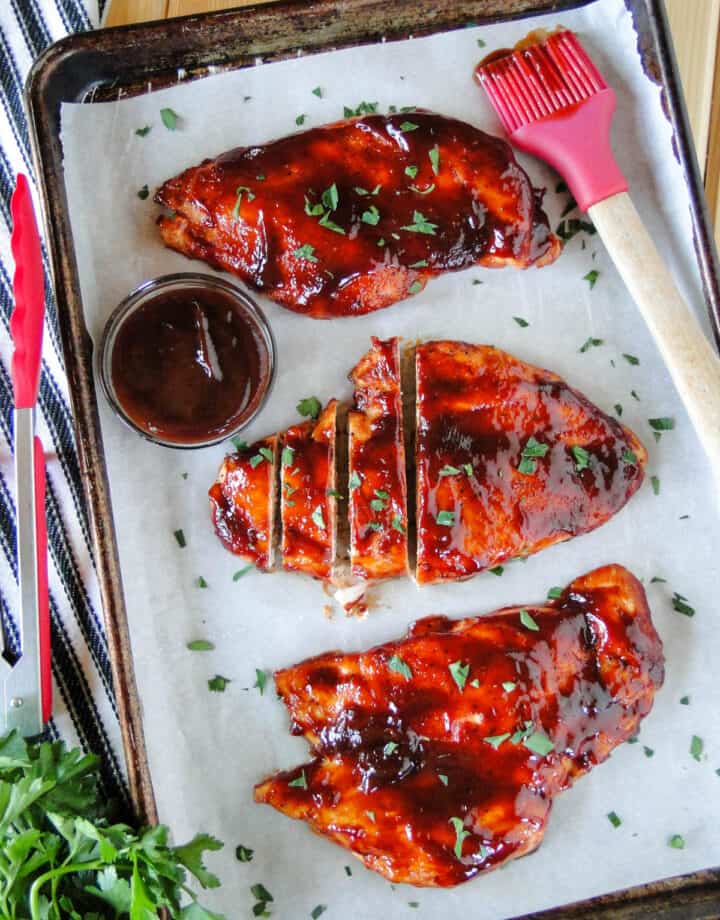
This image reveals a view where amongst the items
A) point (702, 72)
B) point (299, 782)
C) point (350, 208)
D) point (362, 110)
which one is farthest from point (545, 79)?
point (299, 782)

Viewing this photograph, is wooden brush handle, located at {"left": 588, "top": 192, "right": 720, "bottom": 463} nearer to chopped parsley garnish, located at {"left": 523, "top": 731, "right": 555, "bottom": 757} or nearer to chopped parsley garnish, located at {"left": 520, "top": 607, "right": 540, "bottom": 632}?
chopped parsley garnish, located at {"left": 520, "top": 607, "right": 540, "bottom": 632}

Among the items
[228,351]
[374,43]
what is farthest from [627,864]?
[374,43]

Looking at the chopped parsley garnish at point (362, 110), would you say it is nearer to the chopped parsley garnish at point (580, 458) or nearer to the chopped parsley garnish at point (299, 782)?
the chopped parsley garnish at point (580, 458)

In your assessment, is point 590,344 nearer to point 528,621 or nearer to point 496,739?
point 528,621

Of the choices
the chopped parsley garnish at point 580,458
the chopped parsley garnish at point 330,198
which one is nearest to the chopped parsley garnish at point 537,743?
the chopped parsley garnish at point 580,458

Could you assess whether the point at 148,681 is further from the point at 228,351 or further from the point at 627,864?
the point at 627,864
